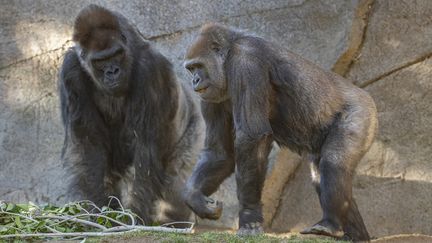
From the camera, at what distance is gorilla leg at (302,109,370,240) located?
16.1ft

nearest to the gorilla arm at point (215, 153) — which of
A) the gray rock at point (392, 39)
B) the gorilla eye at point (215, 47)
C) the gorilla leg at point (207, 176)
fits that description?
the gorilla leg at point (207, 176)

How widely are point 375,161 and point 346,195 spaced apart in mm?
2243

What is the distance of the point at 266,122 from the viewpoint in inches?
199

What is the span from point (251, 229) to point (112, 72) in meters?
1.98

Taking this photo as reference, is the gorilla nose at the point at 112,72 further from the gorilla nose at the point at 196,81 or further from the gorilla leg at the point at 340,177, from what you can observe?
the gorilla leg at the point at 340,177

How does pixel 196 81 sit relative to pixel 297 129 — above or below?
above

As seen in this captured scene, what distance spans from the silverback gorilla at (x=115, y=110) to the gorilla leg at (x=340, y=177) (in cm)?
152

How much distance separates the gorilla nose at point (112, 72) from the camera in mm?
6270

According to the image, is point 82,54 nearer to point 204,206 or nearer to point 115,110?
point 115,110

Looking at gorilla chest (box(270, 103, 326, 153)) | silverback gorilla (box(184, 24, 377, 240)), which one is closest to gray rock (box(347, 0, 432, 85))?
silverback gorilla (box(184, 24, 377, 240))

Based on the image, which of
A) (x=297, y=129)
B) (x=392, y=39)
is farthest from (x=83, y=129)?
(x=392, y=39)

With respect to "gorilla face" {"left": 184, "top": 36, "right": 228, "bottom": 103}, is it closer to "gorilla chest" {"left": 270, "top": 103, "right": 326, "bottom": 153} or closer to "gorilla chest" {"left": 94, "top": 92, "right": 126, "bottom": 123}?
"gorilla chest" {"left": 270, "top": 103, "right": 326, "bottom": 153}

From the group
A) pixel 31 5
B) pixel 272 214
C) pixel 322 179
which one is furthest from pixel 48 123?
pixel 322 179

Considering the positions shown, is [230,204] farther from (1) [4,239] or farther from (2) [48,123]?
(1) [4,239]
